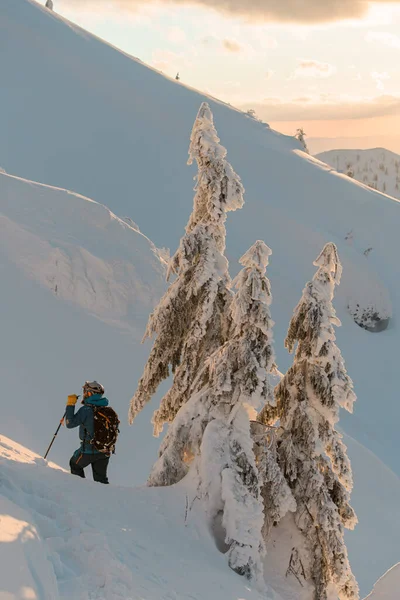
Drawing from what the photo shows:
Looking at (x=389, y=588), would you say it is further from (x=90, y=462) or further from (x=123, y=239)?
(x=123, y=239)

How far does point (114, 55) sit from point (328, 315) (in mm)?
52966

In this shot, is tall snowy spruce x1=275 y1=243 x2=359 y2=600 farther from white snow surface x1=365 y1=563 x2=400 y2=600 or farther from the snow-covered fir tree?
white snow surface x1=365 y1=563 x2=400 y2=600

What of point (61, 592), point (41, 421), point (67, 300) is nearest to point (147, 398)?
point (41, 421)

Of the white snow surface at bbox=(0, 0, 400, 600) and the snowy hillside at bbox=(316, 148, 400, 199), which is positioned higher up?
the snowy hillside at bbox=(316, 148, 400, 199)

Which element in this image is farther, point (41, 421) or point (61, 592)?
point (41, 421)

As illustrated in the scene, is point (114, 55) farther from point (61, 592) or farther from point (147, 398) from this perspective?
point (61, 592)

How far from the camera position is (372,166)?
86.8 metres

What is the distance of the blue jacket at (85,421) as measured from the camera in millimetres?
9523

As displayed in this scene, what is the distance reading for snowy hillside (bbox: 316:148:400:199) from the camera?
71.6 meters

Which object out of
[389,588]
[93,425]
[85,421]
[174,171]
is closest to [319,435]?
[389,588]

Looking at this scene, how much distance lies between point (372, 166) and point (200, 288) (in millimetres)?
81350

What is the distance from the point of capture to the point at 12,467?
792 centimetres

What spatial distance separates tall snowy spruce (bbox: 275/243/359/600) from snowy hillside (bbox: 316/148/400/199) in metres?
50.4

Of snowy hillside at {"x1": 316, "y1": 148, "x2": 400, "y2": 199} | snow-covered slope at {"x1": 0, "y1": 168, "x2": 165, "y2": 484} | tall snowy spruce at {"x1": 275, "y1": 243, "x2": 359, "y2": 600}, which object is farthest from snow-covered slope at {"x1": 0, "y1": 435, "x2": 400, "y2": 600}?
snowy hillside at {"x1": 316, "y1": 148, "x2": 400, "y2": 199}
